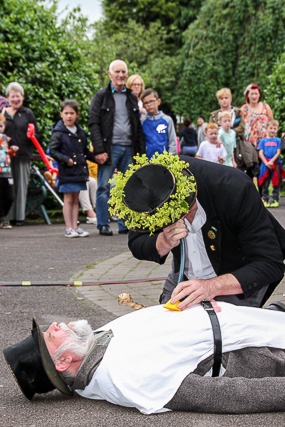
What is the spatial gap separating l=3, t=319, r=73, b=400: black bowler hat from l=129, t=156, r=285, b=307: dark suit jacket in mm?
966

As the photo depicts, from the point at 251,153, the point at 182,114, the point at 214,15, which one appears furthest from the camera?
the point at 182,114

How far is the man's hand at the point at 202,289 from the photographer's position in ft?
13.1

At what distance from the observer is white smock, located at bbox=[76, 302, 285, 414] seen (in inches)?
147

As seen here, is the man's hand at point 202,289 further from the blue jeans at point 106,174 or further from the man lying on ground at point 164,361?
the blue jeans at point 106,174

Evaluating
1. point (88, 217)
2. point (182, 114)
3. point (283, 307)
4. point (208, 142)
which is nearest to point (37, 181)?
point (88, 217)

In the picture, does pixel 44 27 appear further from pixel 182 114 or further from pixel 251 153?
pixel 182 114

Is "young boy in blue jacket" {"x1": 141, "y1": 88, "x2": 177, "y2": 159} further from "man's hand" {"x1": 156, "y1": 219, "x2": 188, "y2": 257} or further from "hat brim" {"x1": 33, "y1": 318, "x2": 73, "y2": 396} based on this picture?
"hat brim" {"x1": 33, "y1": 318, "x2": 73, "y2": 396}

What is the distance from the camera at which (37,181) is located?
40.7 ft

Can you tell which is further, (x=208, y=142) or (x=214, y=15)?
(x=214, y=15)

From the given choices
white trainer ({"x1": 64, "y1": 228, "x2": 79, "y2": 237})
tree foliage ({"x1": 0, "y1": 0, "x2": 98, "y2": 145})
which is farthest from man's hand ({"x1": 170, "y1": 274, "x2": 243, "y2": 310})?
tree foliage ({"x1": 0, "y1": 0, "x2": 98, "y2": 145})

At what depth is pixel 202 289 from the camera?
4016 millimetres

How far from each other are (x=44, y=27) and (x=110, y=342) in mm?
10401

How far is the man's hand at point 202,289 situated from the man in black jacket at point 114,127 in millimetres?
6245

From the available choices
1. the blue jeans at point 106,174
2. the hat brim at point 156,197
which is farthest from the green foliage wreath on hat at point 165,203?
the blue jeans at point 106,174
